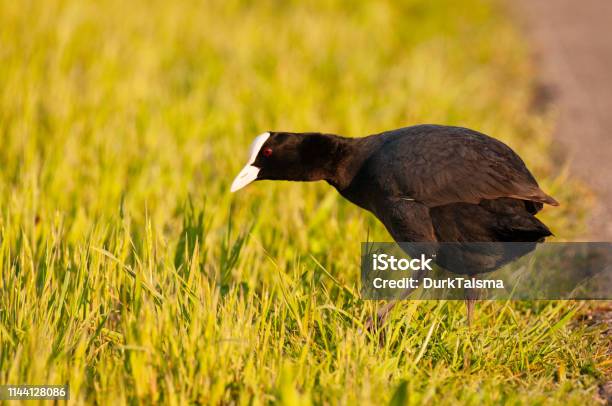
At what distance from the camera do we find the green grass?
116 inches

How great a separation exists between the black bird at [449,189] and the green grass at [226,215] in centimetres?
22

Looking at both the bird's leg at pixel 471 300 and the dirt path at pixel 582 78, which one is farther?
the dirt path at pixel 582 78

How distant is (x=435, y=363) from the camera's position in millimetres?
3293

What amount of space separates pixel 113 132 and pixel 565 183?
2.98 m

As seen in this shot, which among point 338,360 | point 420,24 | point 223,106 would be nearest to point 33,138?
point 223,106

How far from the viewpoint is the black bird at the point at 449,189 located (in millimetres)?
3379

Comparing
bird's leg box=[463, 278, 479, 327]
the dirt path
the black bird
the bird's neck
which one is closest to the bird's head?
the bird's neck

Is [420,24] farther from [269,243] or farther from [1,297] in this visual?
[1,297]

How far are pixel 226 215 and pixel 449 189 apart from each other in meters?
1.88

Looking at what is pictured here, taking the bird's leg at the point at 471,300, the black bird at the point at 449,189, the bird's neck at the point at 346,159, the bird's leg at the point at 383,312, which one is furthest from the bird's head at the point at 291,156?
the bird's leg at the point at 471,300

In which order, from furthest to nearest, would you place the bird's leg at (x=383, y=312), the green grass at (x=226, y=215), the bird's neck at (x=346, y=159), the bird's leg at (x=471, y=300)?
the bird's neck at (x=346, y=159), the bird's leg at (x=471, y=300), the bird's leg at (x=383, y=312), the green grass at (x=226, y=215)

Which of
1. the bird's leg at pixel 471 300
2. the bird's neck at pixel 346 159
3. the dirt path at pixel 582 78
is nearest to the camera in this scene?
the bird's leg at pixel 471 300

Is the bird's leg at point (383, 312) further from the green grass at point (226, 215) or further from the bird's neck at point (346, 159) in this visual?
the bird's neck at point (346, 159)

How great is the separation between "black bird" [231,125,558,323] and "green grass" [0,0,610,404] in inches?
8.6
